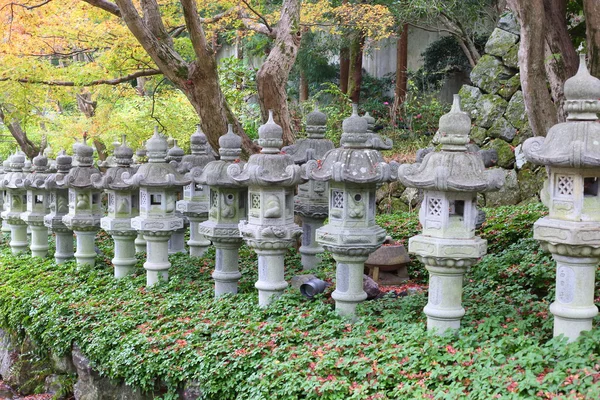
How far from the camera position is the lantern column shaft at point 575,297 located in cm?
493

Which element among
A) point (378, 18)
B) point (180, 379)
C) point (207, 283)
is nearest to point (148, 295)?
point (207, 283)

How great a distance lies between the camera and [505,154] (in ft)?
42.6

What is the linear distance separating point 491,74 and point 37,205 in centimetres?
891

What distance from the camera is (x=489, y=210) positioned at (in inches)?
442

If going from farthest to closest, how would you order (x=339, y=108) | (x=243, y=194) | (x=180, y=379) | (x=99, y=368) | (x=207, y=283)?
1. (x=339, y=108)
2. (x=207, y=283)
3. (x=243, y=194)
4. (x=99, y=368)
5. (x=180, y=379)

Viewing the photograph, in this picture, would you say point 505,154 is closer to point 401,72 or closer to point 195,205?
point 401,72

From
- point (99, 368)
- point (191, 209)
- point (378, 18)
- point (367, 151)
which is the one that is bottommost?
point (99, 368)

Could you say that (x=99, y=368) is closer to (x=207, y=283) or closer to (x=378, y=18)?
(x=207, y=283)

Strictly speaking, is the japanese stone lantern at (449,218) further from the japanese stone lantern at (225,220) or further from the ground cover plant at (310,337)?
the japanese stone lantern at (225,220)

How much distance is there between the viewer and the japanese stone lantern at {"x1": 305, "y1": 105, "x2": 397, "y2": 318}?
6242 mm

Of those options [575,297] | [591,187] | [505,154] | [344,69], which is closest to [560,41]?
[591,187]

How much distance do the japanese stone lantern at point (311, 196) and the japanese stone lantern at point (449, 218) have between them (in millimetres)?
2572

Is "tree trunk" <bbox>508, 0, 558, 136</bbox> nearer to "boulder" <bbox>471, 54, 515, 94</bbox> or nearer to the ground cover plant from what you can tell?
the ground cover plant

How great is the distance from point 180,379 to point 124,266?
331 centimetres
